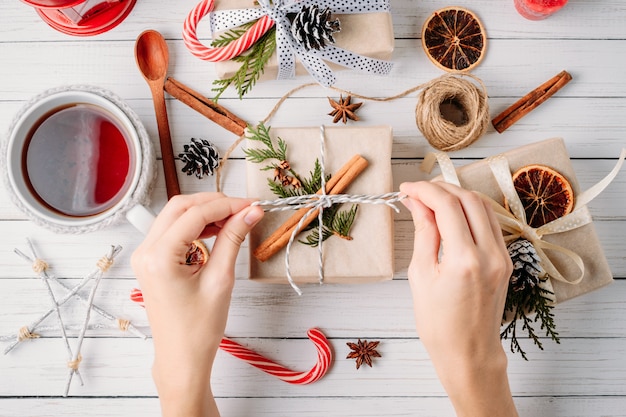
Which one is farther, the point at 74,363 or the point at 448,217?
the point at 74,363

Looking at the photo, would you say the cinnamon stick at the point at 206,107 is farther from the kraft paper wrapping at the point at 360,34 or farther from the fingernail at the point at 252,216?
the fingernail at the point at 252,216

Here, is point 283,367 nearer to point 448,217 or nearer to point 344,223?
point 344,223

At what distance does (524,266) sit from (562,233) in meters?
0.13

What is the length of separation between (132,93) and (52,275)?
1.42ft

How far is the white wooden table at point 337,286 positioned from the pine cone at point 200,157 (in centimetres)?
4

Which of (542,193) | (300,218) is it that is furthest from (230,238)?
(542,193)

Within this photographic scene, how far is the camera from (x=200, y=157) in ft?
3.67

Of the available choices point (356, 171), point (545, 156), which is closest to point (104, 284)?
point (356, 171)

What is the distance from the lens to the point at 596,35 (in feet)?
3.92

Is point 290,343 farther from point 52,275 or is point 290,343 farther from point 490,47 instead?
point 490,47

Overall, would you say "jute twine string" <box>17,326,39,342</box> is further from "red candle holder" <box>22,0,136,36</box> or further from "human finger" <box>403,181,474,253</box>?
"human finger" <box>403,181,474,253</box>

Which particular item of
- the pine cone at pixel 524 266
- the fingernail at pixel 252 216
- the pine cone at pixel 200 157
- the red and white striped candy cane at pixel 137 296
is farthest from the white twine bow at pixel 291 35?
the red and white striped candy cane at pixel 137 296

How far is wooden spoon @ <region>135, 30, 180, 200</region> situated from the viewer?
3.75ft

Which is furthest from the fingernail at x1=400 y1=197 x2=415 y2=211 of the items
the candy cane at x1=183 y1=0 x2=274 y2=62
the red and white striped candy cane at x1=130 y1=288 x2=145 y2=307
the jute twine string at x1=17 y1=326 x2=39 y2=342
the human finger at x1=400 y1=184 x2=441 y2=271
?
the jute twine string at x1=17 y1=326 x2=39 y2=342
